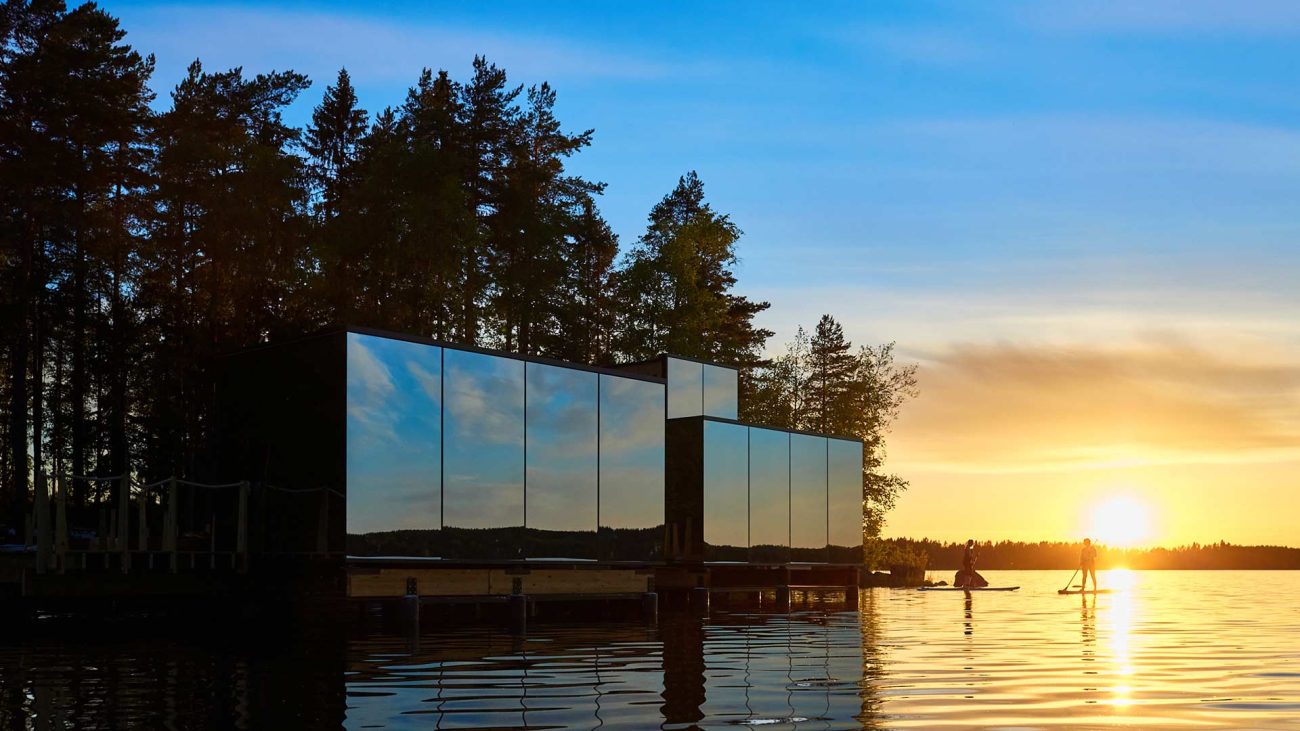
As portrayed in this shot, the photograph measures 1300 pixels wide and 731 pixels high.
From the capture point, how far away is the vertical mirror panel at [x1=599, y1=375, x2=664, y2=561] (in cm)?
3077

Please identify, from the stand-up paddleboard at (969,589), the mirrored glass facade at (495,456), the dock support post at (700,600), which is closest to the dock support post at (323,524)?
the mirrored glass facade at (495,456)

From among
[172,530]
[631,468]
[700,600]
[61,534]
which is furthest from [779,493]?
[61,534]

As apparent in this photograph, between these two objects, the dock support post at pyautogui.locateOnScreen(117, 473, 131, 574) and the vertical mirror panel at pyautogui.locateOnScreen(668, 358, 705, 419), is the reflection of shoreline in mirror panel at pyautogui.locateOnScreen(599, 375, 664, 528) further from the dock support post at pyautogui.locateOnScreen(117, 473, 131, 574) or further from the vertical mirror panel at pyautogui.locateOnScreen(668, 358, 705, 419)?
the dock support post at pyautogui.locateOnScreen(117, 473, 131, 574)

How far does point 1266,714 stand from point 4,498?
4466 centimetres

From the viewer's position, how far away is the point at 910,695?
41.0ft

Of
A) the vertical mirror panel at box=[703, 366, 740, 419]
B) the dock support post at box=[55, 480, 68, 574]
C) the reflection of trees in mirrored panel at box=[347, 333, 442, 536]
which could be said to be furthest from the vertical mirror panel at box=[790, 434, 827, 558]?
the dock support post at box=[55, 480, 68, 574]

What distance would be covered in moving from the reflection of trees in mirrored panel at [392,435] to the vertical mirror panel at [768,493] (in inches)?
498

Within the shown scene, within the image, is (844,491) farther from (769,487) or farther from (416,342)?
(416,342)

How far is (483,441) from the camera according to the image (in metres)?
27.3

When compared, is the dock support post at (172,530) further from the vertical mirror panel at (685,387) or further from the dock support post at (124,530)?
the vertical mirror panel at (685,387)

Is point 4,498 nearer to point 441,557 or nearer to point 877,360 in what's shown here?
point 441,557

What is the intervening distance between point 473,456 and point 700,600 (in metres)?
8.12

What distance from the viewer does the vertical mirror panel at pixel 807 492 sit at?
38531 mm

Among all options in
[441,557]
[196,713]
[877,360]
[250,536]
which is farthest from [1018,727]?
[877,360]
